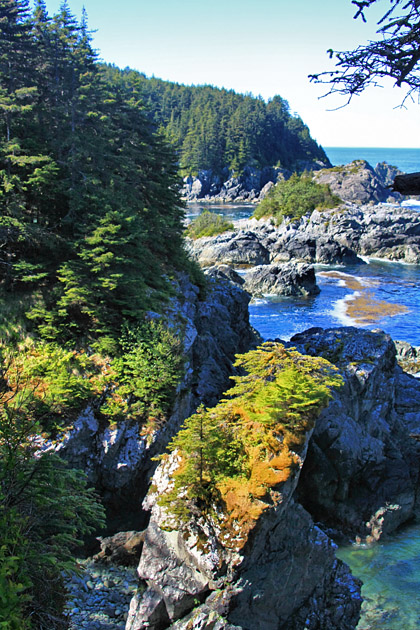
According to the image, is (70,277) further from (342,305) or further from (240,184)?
(240,184)

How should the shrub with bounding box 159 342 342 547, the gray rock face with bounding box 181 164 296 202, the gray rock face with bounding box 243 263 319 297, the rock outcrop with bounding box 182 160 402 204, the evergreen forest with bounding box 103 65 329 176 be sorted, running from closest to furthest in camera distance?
1. the shrub with bounding box 159 342 342 547
2. the gray rock face with bounding box 243 263 319 297
3. the rock outcrop with bounding box 182 160 402 204
4. the gray rock face with bounding box 181 164 296 202
5. the evergreen forest with bounding box 103 65 329 176

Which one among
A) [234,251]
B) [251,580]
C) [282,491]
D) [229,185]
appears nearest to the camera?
[251,580]

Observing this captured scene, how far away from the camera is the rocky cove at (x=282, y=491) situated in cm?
965

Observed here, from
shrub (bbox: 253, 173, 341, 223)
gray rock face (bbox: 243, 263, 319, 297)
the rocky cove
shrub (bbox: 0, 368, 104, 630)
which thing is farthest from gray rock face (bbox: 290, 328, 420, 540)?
shrub (bbox: 253, 173, 341, 223)

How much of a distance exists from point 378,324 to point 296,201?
4840cm

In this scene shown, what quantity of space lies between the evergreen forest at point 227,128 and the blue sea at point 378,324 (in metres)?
86.8

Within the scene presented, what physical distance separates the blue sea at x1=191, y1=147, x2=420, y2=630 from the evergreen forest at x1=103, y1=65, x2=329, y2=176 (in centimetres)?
8677

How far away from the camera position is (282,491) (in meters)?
10.2

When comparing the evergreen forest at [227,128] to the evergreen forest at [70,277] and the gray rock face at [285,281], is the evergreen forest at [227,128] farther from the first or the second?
the evergreen forest at [70,277]

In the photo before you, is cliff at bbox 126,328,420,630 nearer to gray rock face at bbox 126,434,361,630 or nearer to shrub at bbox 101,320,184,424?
gray rock face at bbox 126,434,361,630

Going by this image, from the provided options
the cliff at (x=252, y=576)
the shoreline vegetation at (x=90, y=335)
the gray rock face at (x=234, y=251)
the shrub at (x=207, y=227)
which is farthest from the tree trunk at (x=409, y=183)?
the shrub at (x=207, y=227)

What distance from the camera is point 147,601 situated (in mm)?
9930

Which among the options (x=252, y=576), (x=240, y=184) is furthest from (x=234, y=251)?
(x=240, y=184)

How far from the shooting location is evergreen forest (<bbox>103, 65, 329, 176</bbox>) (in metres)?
144
